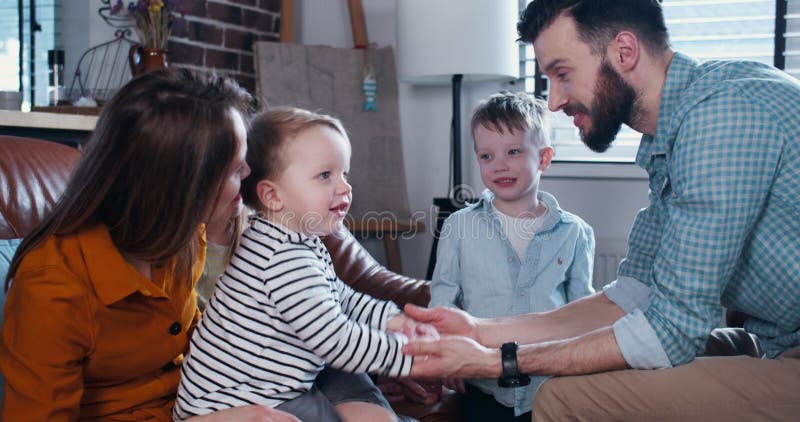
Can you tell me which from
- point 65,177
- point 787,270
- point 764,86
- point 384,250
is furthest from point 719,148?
point 384,250

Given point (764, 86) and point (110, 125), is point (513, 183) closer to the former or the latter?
point (764, 86)

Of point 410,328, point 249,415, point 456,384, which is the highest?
point 410,328

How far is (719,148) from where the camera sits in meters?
1.36

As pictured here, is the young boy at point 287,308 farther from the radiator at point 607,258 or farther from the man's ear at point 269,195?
the radiator at point 607,258

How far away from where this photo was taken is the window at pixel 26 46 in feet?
10.5

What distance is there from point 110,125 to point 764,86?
3.80ft

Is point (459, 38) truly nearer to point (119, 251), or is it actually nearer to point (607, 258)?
point (607, 258)

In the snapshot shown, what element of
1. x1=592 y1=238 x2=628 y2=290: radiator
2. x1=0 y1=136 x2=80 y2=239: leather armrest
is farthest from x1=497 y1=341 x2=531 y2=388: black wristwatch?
x1=592 y1=238 x2=628 y2=290: radiator

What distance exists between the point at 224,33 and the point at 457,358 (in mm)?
2679

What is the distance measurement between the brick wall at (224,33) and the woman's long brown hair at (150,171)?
2170 mm

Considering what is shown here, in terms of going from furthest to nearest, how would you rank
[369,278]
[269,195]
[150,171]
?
[369,278]
[269,195]
[150,171]

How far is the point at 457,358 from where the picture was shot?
1.54 m

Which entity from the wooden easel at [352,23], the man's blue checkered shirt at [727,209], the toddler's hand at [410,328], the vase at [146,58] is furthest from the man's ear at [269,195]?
the wooden easel at [352,23]

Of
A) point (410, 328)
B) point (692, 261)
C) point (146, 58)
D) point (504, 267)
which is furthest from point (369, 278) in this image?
point (146, 58)
